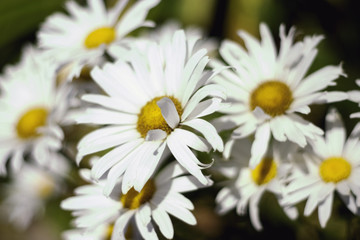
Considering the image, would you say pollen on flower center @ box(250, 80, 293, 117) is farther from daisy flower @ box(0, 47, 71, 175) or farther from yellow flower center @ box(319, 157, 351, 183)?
daisy flower @ box(0, 47, 71, 175)

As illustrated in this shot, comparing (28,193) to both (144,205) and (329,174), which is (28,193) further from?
(329,174)

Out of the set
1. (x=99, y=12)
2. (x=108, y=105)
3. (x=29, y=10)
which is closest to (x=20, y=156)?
(x=108, y=105)

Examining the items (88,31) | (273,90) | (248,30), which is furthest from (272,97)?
(248,30)

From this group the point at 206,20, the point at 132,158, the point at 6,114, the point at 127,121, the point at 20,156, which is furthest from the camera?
the point at 206,20

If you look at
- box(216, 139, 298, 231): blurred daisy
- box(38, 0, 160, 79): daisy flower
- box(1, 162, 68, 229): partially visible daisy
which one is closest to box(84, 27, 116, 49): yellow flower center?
box(38, 0, 160, 79): daisy flower

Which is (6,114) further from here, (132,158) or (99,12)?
(132,158)
